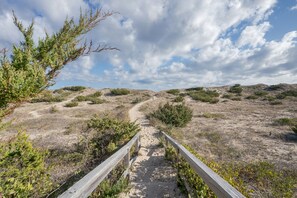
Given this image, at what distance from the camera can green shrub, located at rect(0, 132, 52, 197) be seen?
2930mm

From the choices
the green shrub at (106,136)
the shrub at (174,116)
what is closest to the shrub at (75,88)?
the shrub at (174,116)

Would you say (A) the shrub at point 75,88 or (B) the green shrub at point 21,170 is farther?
(A) the shrub at point 75,88

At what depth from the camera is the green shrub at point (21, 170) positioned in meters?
2.93

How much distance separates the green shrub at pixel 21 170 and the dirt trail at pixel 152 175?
1.70 meters

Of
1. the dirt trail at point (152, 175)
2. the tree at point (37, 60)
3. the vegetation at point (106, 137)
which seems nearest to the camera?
A: the tree at point (37, 60)

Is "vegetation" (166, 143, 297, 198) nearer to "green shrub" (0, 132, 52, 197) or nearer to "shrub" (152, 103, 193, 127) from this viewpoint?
"green shrub" (0, 132, 52, 197)

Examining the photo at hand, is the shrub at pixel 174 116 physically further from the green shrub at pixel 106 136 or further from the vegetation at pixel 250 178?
the vegetation at pixel 250 178

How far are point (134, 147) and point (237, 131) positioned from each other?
713 cm

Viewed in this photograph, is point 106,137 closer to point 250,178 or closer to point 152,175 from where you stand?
point 152,175

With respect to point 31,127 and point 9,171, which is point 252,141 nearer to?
point 9,171

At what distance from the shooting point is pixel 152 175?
544cm

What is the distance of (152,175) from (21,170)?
329 centimetres

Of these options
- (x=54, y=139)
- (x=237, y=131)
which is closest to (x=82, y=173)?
(x=54, y=139)

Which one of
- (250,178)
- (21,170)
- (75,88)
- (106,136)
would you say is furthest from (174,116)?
(75,88)
